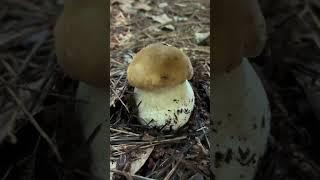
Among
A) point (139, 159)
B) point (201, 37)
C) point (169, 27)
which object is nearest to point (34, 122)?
point (139, 159)

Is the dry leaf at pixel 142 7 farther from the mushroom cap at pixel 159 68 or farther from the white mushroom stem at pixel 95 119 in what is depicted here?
the white mushroom stem at pixel 95 119

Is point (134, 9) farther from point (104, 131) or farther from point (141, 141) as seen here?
point (104, 131)

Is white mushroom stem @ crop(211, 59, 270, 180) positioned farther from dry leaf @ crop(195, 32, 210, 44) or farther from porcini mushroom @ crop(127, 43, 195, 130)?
dry leaf @ crop(195, 32, 210, 44)

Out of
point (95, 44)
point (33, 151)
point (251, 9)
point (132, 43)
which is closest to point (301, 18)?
point (251, 9)

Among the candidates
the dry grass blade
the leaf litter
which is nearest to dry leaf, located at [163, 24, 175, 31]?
the leaf litter

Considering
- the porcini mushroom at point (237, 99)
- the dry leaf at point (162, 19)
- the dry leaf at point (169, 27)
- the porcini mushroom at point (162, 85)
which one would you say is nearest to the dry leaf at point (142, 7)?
the dry leaf at point (162, 19)

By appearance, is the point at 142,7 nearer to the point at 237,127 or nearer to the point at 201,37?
A: the point at 201,37
